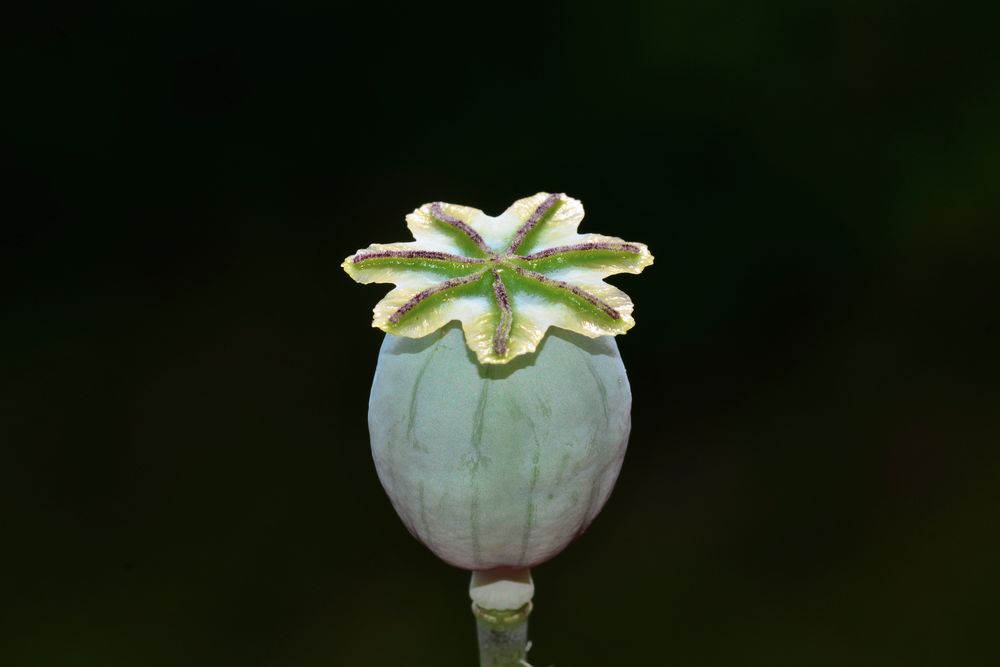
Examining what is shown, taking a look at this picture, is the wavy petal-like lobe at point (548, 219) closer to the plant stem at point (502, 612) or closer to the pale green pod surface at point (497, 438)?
the pale green pod surface at point (497, 438)

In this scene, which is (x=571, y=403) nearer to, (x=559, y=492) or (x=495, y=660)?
(x=559, y=492)

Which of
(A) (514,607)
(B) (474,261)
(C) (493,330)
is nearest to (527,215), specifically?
(B) (474,261)

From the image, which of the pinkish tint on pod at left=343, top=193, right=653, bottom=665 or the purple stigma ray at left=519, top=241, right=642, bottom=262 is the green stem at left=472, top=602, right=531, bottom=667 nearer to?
the pinkish tint on pod at left=343, top=193, right=653, bottom=665

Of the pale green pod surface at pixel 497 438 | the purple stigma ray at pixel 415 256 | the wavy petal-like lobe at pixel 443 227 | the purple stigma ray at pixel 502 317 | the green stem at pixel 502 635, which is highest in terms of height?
the wavy petal-like lobe at pixel 443 227

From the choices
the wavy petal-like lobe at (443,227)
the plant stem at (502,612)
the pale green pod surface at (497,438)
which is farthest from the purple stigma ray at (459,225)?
the plant stem at (502,612)

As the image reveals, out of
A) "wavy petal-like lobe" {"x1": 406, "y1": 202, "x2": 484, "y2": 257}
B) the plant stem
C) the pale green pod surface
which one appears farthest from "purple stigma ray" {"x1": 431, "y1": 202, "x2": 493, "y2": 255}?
the plant stem
